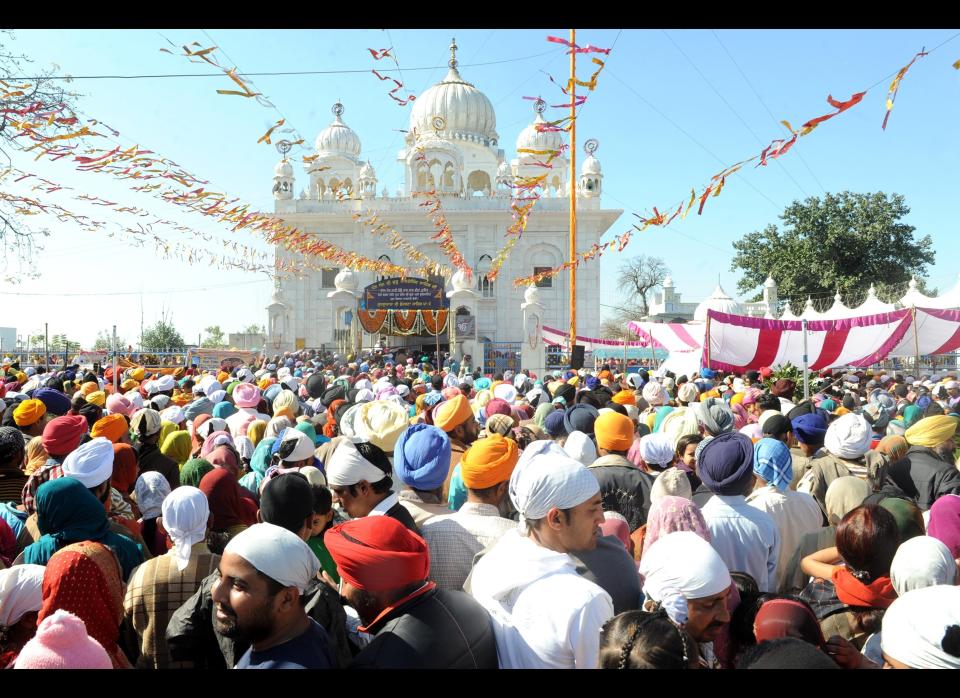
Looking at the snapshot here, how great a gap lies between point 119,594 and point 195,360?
71.0 ft

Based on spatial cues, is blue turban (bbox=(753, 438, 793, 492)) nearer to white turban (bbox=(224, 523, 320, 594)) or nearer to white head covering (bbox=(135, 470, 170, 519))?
white turban (bbox=(224, 523, 320, 594))

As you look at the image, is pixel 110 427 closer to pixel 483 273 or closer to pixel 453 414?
pixel 453 414

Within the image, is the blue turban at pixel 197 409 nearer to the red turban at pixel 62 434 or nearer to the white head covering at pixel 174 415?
the white head covering at pixel 174 415

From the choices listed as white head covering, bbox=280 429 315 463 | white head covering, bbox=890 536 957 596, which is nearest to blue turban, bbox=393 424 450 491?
white head covering, bbox=280 429 315 463

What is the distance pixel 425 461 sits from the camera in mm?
4340

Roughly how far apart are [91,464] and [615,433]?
3.29m

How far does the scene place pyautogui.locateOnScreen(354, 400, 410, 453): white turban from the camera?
5656mm

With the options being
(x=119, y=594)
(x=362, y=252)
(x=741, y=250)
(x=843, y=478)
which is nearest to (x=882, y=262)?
(x=741, y=250)

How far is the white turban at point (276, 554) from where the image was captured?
8.66ft

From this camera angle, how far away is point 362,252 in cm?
4275

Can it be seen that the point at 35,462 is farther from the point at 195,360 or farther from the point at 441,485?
the point at 195,360

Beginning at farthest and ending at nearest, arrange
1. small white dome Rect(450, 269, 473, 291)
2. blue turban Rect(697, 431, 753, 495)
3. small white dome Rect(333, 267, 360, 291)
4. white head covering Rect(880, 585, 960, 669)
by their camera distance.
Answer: small white dome Rect(333, 267, 360, 291) → small white dome Rect(450, 269, 473, 291) → blue turban Rect(697, 431, 753, 495) → white head covering Rect(880, 585, 960, 669)

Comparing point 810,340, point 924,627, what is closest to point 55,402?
point 924,627

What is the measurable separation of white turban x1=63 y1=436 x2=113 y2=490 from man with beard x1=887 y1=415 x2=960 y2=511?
4.95 meters
